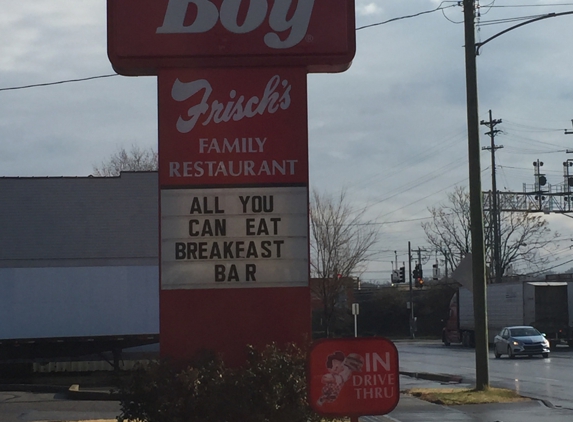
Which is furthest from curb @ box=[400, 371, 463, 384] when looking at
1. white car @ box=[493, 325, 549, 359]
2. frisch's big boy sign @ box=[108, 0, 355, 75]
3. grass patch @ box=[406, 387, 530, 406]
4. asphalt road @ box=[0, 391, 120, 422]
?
frisch's big boy sign @ box=[108, 0, 355, 75]

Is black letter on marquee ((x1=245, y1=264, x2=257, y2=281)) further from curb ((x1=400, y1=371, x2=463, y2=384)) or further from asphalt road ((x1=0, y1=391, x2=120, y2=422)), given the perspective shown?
curb ((x1=400, y1=371, x2=463, y2=384))

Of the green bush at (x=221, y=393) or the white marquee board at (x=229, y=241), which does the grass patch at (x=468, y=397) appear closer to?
the white marquee board at (x=229, y=241)

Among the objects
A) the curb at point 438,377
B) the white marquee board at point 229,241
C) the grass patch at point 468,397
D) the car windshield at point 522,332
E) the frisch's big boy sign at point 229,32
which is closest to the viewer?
the white marquee board at point 229,241

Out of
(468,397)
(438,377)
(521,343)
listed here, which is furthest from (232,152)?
(521,343)

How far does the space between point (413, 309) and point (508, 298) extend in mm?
26987

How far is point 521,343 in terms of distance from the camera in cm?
3616

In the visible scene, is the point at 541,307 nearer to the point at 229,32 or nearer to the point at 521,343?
the point at 521,343

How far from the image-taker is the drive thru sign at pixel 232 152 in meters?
9.90

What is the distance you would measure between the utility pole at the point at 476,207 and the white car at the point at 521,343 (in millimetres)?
18873

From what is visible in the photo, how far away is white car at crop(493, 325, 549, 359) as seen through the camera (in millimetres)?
35969

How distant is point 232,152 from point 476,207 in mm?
9494

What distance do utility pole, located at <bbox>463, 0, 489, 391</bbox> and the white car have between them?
18873mm

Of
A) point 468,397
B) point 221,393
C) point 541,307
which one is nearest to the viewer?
point 221,393

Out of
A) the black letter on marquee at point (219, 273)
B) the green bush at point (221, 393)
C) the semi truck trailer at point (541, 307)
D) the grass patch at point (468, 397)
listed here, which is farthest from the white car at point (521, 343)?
the green bush at point (221, 393)
